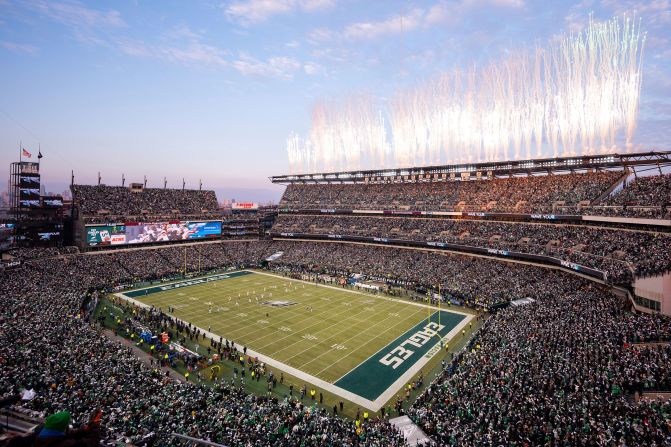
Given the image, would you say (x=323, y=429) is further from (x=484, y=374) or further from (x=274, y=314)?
(x=274, y=314)

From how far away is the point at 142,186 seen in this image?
74.1 metres

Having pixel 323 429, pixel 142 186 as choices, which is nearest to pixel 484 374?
pixel 323 429

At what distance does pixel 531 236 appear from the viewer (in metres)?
49.1

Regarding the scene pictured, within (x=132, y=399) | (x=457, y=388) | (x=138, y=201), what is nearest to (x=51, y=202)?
(x=138, y=201)

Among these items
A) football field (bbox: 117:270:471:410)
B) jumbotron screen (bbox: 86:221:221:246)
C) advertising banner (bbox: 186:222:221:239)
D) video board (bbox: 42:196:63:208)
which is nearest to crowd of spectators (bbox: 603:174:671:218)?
football field (bbox: 117:270:471:410)

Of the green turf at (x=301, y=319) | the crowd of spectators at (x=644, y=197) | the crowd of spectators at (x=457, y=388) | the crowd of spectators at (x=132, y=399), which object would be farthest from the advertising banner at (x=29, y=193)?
the crowd of spectators at (x=644, y=197)

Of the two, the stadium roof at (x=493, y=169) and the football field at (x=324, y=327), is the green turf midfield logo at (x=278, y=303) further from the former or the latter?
the stadium roof at (x=493, y=169)

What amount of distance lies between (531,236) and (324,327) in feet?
106

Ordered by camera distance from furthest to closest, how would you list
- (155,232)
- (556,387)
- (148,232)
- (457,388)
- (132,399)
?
(155,232) < (148,232) < (457,388) < (556,387) < (132,399)

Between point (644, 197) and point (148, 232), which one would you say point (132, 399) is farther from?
→ point (148, 232)

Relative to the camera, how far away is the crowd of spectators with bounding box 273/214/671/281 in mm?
32312

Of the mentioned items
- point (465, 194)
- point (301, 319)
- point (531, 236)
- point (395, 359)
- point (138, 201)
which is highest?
point (465, 194)

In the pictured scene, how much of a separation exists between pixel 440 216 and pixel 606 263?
30540 millimetres

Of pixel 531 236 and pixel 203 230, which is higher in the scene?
pixel 531 236
